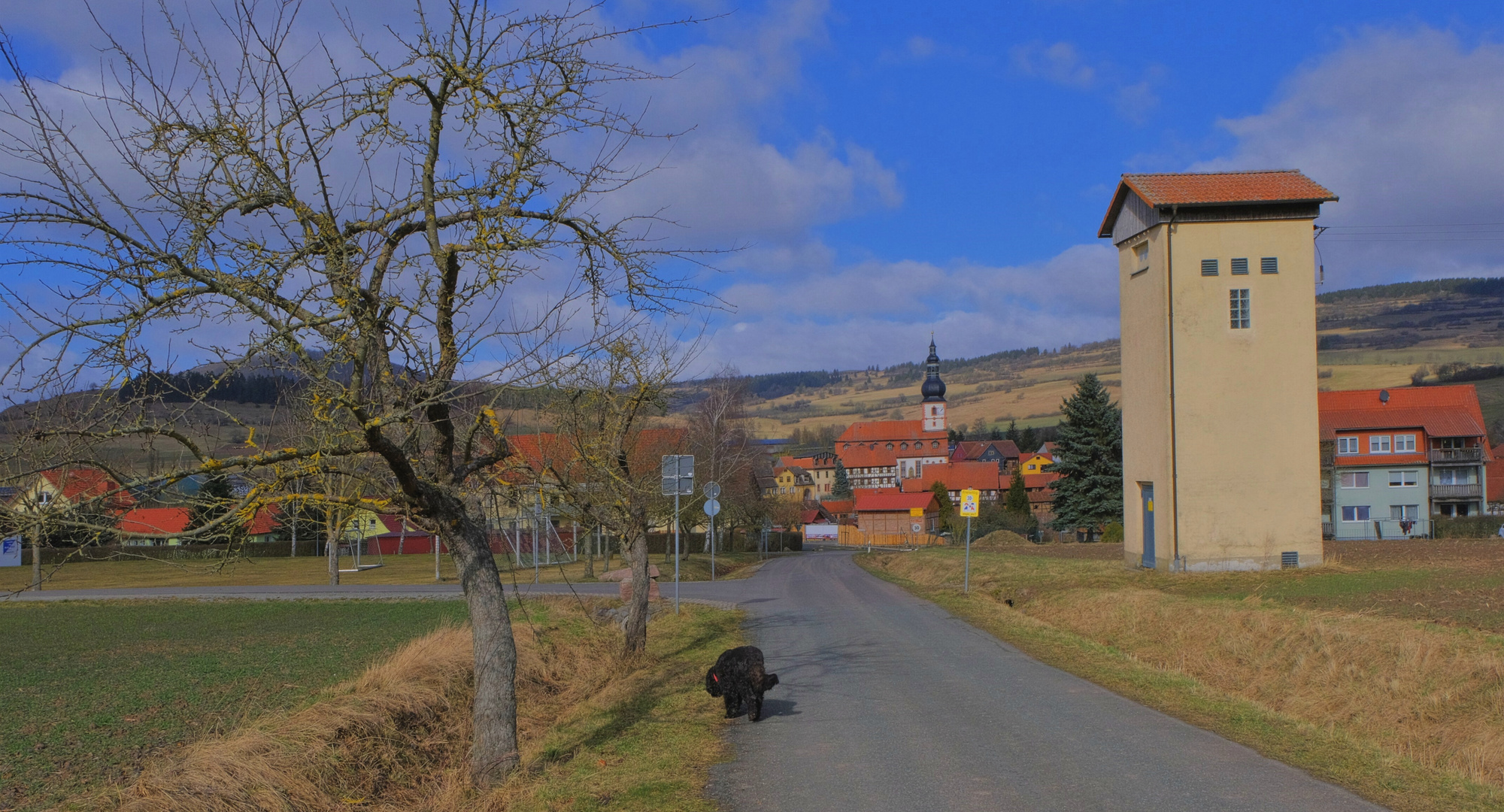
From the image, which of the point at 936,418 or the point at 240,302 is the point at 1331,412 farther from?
the point at 936,418

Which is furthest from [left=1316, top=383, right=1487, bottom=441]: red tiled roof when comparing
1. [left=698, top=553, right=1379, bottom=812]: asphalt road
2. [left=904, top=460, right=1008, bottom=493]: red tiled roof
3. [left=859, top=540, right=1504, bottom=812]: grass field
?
[left=698, top=553, right=1379, bottom=812]: asphalt road

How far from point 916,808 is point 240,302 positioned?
535 cm

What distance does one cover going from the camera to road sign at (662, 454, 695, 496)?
56.9 ft

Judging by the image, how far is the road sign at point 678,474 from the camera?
56.9 ft

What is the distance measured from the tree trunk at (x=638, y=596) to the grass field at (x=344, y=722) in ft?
1.27

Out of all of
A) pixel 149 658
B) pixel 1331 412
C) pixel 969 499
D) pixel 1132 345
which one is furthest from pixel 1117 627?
pixel 1331 412

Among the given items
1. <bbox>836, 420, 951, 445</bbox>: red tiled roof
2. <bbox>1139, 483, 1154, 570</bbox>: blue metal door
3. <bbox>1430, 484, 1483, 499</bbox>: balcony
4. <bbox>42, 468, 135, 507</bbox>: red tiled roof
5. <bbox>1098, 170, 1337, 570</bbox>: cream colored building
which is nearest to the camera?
<bbox>42, 468, 135, 507</bbox>: red tiled roof

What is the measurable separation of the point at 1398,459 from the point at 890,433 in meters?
115

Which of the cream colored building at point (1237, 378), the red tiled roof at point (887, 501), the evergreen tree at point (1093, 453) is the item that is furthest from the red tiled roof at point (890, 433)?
the cream colored building at point (1237, 378)

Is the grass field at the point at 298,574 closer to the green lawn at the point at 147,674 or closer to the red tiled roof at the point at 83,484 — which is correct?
the green lawn at the point at 147,674

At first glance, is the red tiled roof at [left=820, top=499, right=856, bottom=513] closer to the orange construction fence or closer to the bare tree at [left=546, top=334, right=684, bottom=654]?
the orange construction fence

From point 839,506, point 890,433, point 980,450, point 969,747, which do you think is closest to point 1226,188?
point 969,747

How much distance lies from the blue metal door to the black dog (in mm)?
21521

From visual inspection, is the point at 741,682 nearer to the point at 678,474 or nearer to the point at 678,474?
the point at 678,474
